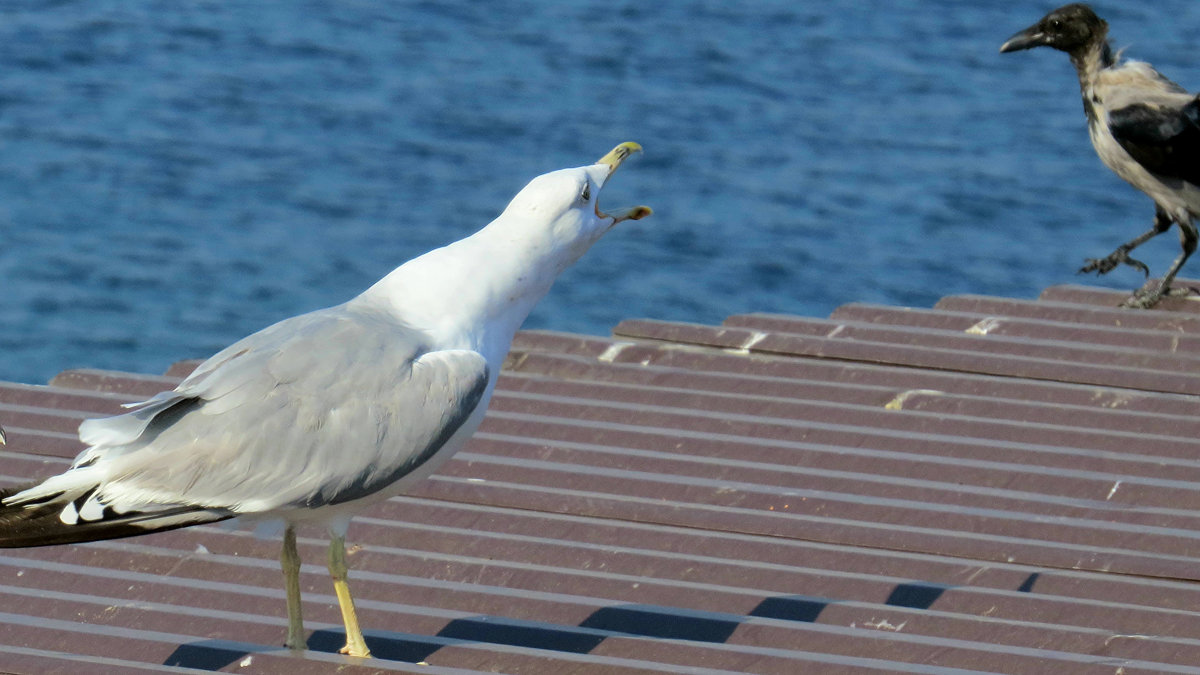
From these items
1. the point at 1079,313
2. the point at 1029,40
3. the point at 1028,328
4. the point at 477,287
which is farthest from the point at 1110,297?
the point at 477,287

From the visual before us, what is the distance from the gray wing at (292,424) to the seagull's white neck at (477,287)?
157 mm

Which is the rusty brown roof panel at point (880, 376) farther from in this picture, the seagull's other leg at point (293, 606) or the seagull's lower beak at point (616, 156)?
the seagull's other leg at point (293, 606)

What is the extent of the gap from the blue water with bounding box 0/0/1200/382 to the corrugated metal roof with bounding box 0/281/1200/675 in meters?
9.11

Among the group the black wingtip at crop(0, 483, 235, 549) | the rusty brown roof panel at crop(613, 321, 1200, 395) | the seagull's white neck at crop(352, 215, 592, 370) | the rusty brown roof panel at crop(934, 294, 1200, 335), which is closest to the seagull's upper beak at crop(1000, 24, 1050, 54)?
the rusty brown roof panel at crop(934, 294, 1200, 335)

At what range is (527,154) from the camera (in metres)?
19.5

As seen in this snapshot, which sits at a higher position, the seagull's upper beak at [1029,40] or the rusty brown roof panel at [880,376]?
the seagull's upper beak at [1029,40]

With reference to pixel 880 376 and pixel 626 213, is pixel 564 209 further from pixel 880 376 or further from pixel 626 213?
pixel 880 376

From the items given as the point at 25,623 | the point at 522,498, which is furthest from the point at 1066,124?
the point at 25,623

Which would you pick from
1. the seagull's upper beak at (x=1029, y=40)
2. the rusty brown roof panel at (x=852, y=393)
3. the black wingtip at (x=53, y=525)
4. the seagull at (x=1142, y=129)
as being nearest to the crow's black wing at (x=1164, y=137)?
the seagull at (x=1142, y=129)

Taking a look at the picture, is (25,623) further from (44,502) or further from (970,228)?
(970,228)

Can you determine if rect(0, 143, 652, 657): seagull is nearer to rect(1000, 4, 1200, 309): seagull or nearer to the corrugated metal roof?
the corrugated metal roof

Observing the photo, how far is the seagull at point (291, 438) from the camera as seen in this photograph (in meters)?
3.80

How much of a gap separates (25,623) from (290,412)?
772 mm

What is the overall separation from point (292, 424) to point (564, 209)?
934mm
